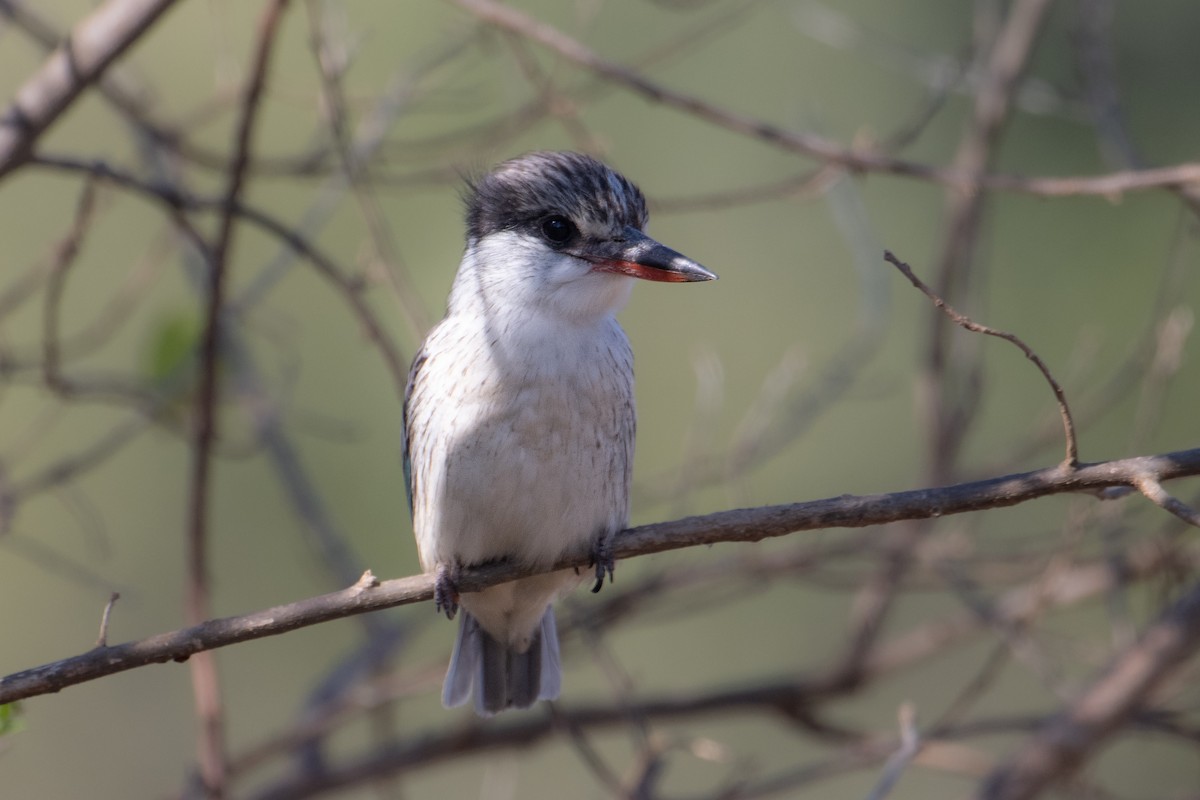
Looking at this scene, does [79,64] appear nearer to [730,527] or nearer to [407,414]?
[407,414]

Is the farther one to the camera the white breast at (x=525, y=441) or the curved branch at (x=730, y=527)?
the white breast at (x=525, y=441)

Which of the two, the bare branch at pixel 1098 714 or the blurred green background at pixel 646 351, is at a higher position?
the blurred green background at pixel 646 351

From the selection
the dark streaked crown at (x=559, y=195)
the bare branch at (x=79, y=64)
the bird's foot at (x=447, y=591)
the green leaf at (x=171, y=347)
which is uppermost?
the bare branch at (x=79, y=64)

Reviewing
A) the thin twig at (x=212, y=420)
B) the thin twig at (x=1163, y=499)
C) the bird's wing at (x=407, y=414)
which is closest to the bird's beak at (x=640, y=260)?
the bird's wing at (x=407, y=414)

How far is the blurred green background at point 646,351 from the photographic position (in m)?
5.57

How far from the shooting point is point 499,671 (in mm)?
3389

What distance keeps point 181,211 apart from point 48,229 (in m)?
2.70

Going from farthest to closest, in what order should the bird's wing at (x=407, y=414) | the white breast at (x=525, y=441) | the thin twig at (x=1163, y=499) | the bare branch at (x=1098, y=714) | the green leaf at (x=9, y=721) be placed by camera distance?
the bare branch at (x=1098, y=714) → the bird's wing at (x=407, y=414) → the white breast at (x=525, y=441) → the green leaf at (x=9, y=721) → the thin twig at (x=1163, y=499)

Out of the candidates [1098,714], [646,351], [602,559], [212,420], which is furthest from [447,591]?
[646,351]

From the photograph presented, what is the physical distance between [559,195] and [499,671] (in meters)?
1.16

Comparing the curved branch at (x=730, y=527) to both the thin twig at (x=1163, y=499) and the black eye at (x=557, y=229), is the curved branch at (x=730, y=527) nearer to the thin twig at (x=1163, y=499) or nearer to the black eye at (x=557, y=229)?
the thin twig at (x=1163, y=499)

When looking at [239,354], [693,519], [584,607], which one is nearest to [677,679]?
[584,607]

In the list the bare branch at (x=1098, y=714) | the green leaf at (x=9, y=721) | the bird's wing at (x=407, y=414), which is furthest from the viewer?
the bare branch at (x=1098, y=714)

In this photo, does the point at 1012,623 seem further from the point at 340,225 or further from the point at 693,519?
the point at 340,225
